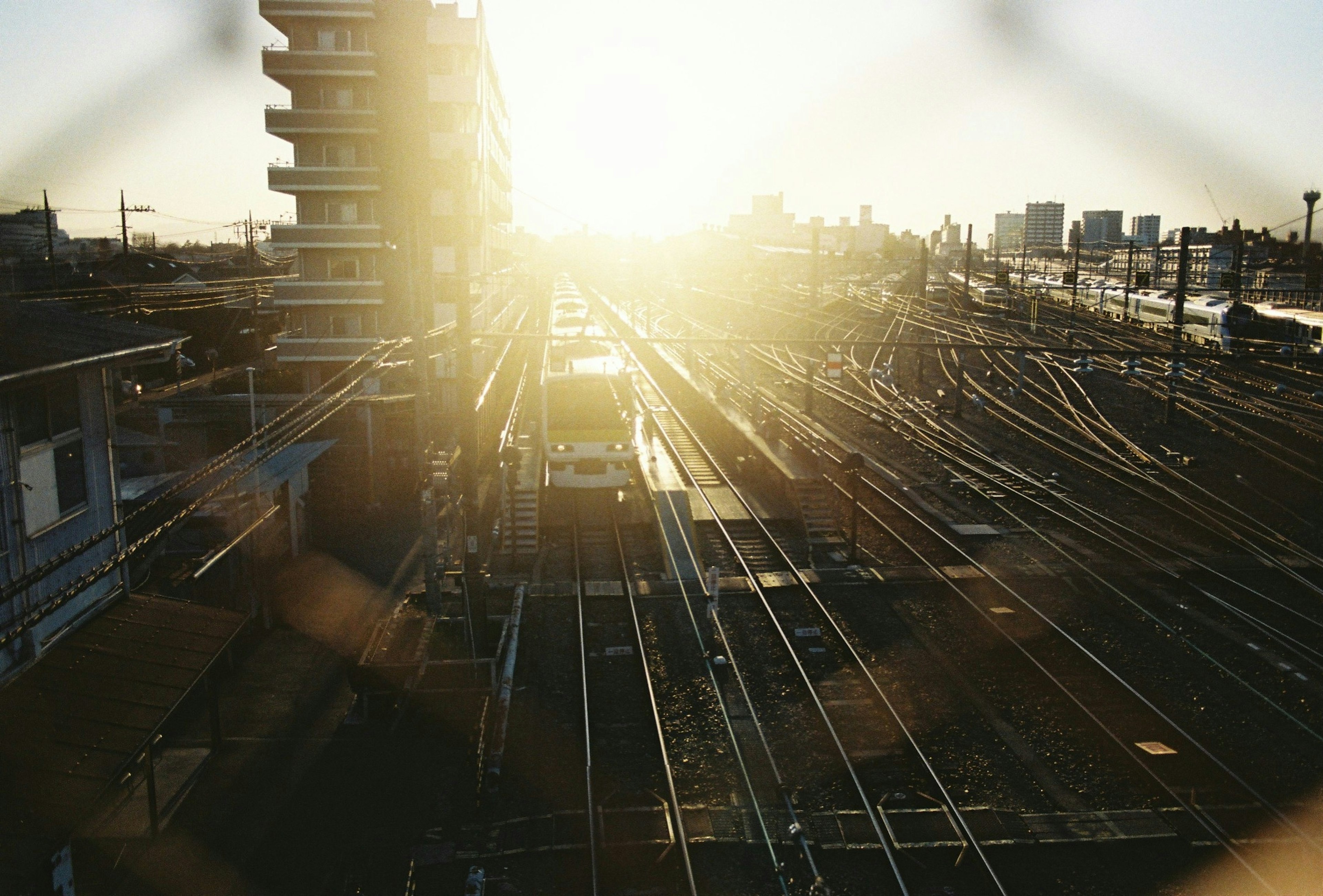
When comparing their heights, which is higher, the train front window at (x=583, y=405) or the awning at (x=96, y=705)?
the train front window at (x=583, y=405)

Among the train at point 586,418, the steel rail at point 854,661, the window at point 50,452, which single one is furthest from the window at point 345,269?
the window at point 50,452

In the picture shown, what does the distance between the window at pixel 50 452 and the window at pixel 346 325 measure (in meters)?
19.0

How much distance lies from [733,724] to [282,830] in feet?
12.8

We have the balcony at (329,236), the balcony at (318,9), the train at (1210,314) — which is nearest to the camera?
the balcony at (318,9)

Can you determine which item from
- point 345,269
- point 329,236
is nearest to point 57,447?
point 329,236

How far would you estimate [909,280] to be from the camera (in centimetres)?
4897

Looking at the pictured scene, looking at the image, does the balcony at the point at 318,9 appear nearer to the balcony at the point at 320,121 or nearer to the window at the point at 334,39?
the window at the point at 334,39

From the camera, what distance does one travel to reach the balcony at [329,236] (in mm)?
26000

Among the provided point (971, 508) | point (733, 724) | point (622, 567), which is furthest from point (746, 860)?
point (971, 508)

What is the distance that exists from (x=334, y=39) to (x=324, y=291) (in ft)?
22.5

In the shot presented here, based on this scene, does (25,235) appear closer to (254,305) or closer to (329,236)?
(254,305)

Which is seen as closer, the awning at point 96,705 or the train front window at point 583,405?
the awning at point 96,705

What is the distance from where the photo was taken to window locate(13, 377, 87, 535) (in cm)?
743

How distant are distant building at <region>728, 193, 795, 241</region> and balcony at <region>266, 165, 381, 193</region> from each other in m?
51.5
